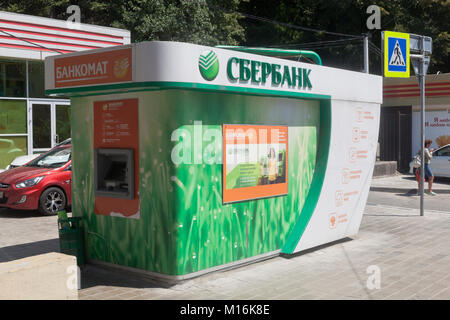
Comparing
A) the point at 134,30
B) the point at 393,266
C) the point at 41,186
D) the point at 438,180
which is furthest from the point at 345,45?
the point at 393,266

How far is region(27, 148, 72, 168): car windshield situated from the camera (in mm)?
12844

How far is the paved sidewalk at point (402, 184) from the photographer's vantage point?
16.1m

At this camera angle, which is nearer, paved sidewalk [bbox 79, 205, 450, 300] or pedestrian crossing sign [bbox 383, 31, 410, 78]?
paved sidewalk [bbox 79, 205, 450, 300]

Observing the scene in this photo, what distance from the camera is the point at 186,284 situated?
6543 mm

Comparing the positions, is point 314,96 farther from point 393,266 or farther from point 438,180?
point 438,180

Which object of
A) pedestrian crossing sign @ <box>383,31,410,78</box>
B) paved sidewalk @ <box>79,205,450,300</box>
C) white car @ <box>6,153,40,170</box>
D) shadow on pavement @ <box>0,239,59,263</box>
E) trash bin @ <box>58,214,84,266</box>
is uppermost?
pedestrian crossing sign @ <box>383,31,410,78</box>

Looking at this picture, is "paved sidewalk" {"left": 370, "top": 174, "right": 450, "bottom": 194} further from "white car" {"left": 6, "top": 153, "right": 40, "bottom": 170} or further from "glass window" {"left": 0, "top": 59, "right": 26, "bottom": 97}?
"glass window" {"left": 0, "top": 59, "right": 26, "bottom": 97}

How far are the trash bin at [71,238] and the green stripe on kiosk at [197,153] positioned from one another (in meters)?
0.15

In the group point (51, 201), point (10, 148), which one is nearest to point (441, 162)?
point (51, 201)

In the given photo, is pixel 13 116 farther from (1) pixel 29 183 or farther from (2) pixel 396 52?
(2) pixel 396 52

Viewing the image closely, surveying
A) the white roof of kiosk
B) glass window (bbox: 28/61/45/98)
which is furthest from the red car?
glass window (bbox: 28/61/45/98)

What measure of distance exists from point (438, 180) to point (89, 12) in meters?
20.4

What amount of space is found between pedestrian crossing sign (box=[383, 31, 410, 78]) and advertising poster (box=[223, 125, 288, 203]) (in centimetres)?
513
